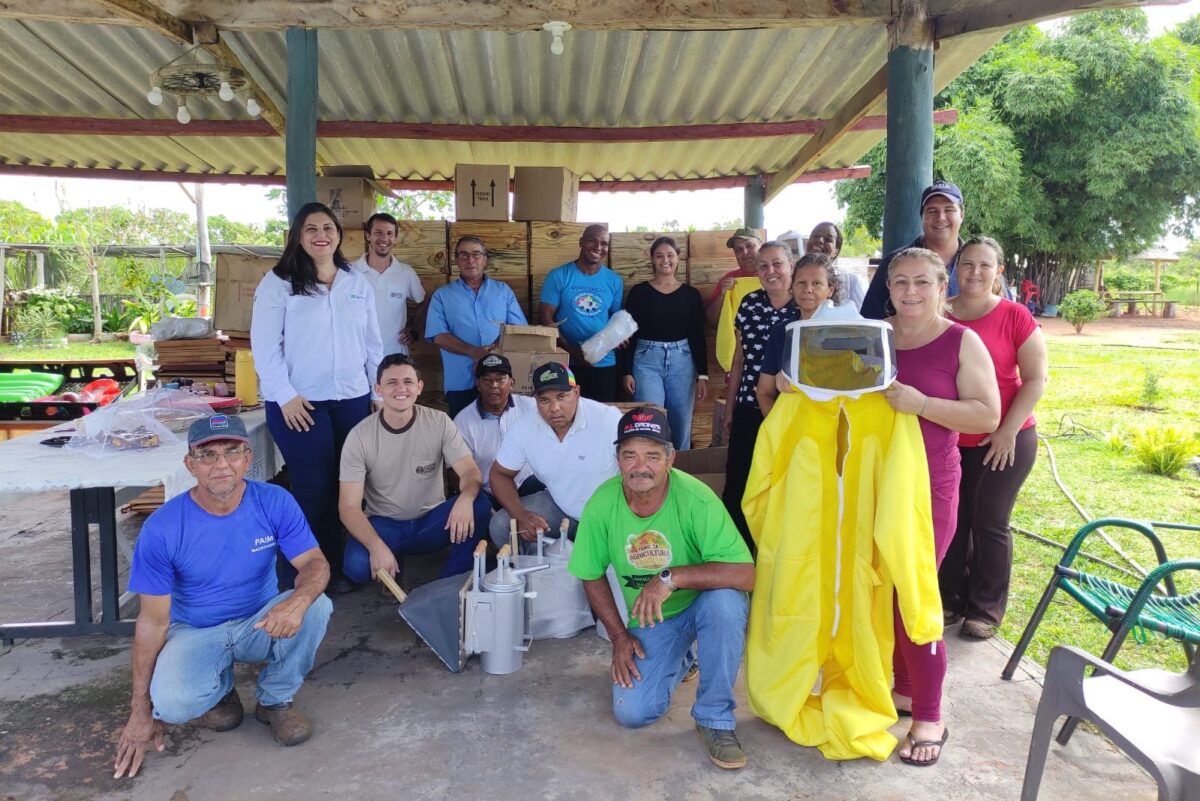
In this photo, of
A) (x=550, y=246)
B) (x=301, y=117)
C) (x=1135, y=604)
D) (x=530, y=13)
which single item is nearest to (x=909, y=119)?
(x=530, y=13)

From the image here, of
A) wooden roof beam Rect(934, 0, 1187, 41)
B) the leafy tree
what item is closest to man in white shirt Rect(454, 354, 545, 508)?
wooden roof beam Rect(934, 0, 1187, 41)

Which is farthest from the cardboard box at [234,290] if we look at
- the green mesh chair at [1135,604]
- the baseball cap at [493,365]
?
the green mesh chair at [1135,604]

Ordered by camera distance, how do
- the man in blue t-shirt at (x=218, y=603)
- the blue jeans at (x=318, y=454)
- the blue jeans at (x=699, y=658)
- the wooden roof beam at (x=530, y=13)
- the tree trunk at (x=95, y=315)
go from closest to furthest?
the man in blue t-shirt at (x=218, y=603)
the blue jeans at (x=699, y=658)
the blue jeans at (x=318, y=454)
the wooden roof beam at (x=530, y=13)
the tree trunk at (x=95, y=315)

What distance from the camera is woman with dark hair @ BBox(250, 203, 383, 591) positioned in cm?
369

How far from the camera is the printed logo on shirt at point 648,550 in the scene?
2.80m

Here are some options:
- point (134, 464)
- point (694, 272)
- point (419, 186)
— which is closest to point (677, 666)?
point (134, 464)

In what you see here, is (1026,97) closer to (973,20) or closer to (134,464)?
(973,20)

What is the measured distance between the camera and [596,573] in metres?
2.84

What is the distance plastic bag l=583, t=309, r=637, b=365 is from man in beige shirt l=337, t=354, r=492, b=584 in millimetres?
1264

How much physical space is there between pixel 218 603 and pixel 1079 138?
21360 millimetres

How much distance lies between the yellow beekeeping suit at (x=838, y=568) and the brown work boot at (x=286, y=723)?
5.19 feet

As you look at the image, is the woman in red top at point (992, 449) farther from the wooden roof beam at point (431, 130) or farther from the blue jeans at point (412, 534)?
the wooden roof beam at point (431, 130)

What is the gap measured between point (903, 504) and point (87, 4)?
14.3 ft

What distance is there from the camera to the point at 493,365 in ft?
13.9
